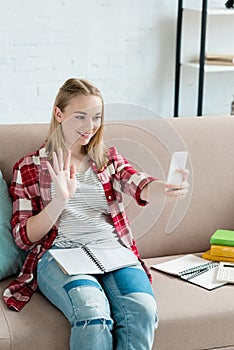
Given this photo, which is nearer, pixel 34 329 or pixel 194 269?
pixel 34 329

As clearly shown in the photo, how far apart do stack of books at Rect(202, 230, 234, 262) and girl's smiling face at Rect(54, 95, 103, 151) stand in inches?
23.1

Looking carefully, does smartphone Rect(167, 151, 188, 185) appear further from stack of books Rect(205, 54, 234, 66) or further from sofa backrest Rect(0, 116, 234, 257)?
stack of books Rect(205, 54, 234, 66)

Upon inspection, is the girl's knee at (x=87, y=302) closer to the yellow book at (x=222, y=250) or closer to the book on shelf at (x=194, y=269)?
the book on shelf at (x=194, y=269)

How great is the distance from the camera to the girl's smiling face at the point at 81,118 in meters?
2.33

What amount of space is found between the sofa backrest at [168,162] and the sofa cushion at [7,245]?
95 mm

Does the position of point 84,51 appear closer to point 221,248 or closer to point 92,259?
point 221,248

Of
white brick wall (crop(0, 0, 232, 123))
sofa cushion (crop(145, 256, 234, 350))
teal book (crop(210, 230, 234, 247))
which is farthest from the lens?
white brick wall (crop(0, 0, 232, 123))

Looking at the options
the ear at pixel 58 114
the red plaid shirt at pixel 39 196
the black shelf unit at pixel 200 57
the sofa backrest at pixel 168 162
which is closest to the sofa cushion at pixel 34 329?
the red plaid shirt at pixel 39 196

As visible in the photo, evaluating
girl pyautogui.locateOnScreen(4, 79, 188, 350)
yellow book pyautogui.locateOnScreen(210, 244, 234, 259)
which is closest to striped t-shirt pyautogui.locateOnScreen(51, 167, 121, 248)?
girl pyautogui.locateOnScreen(4, 79, 188, 350)

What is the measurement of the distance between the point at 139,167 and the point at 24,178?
41 cm

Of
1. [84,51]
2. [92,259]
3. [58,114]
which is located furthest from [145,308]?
[84,51]

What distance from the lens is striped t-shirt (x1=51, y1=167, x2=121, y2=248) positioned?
239cm

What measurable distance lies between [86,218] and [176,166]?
1.04 feet

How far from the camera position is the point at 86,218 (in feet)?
7.90
